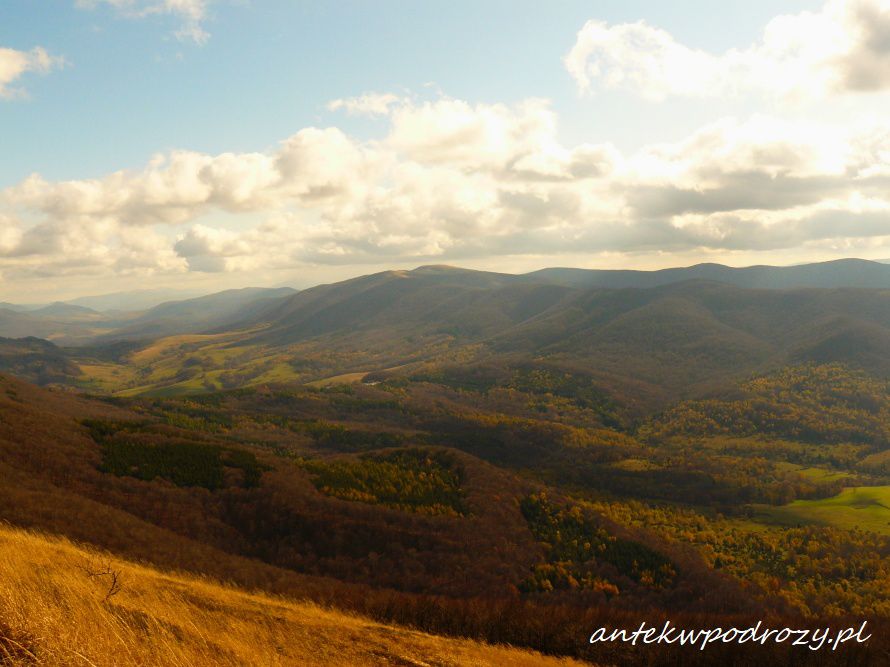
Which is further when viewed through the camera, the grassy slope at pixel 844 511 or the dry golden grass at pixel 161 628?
the grassy slope at pixel 844 511

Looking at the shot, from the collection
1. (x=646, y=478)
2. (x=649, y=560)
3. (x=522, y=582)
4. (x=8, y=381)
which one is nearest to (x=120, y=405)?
(x=8, y=381)

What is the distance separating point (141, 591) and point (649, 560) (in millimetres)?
92187

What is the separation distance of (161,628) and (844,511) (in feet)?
597

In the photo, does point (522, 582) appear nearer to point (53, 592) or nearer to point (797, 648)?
point (797, 648)

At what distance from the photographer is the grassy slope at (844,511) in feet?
433

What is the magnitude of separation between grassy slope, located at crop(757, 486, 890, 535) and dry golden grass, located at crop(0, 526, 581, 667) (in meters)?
150

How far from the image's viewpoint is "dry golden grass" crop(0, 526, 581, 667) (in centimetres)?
1409

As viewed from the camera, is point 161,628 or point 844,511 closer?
point 161,628

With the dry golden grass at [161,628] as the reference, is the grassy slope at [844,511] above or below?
below

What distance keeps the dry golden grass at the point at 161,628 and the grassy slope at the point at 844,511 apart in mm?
150010

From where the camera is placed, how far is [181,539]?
160 feet

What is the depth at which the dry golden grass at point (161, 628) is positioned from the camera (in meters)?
14.1

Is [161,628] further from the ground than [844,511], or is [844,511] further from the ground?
[161,628]

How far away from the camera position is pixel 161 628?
17.8 metres
